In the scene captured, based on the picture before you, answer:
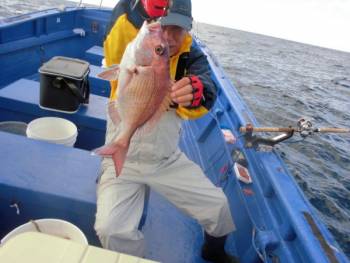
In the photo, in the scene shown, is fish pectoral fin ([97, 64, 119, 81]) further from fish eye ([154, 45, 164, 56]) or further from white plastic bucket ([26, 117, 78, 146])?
white plastic bucket ([26, 117, 78, 146])

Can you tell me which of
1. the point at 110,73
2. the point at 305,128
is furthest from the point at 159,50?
the point at 305,128

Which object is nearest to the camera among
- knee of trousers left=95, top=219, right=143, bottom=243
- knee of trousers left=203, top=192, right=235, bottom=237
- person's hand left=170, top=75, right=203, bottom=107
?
person's hand left=170, top=75, right=203, bottom=107

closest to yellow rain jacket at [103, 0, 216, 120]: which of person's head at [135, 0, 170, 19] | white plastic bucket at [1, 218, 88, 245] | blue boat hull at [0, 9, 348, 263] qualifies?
person's head at [135, 0, 170, 19]

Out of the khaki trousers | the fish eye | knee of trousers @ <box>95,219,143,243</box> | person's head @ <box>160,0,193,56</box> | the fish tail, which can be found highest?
person's head @ <box>160,0,193,56</box>

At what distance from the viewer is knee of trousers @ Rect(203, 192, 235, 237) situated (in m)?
2.50

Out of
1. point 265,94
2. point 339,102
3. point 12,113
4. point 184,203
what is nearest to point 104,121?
point 12,113

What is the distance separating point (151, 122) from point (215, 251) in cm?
154

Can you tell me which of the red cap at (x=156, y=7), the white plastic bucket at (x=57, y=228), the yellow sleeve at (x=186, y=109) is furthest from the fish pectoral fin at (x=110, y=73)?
the white plastic bucket at (x=57, y=228)

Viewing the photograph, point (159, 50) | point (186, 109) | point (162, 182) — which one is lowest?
point (162, 182)

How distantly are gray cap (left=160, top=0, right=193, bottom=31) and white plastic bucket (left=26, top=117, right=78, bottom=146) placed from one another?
167 centimetres

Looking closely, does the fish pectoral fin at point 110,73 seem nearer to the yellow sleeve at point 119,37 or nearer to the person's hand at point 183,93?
the person's hand at point 183,93

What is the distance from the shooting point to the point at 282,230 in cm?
250

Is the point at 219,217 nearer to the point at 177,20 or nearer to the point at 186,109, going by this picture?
the point at 186,109

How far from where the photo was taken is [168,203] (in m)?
3.49
